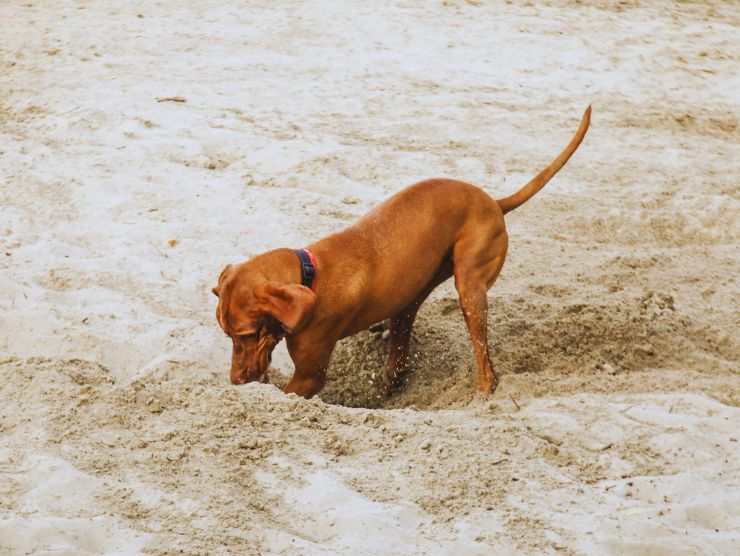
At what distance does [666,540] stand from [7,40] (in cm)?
715

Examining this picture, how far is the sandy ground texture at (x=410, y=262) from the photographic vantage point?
3562 millimetres

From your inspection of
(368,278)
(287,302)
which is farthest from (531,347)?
(287,302)

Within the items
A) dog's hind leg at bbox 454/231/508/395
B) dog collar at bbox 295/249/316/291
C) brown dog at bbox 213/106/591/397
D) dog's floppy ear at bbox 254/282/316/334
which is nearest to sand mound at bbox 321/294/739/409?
A: dog's hind leg at bbox 454/231/508/395

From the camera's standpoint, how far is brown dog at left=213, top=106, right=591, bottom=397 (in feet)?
14.8

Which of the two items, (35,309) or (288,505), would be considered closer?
(288,505)

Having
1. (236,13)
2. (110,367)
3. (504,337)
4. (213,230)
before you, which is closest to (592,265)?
(504,337)

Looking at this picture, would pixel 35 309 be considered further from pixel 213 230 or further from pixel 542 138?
pixel 542 138

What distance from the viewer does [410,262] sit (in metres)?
4.91

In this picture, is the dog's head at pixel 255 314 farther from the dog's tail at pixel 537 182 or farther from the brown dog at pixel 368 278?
the dog's tail at pixel 537 182

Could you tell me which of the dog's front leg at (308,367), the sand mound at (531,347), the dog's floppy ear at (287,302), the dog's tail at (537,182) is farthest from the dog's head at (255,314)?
the dog's tail at (537,182)

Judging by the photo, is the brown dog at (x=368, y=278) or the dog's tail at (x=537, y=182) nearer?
the brown dog at (x=368, y=278)

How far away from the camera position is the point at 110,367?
187 inches

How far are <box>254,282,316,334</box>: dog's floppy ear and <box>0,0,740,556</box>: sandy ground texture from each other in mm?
300

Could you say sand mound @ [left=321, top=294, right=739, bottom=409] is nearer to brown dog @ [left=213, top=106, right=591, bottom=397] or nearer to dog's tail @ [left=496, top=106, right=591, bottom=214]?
brown dog @ [left=213, top=106, right=591, bottom=397]
